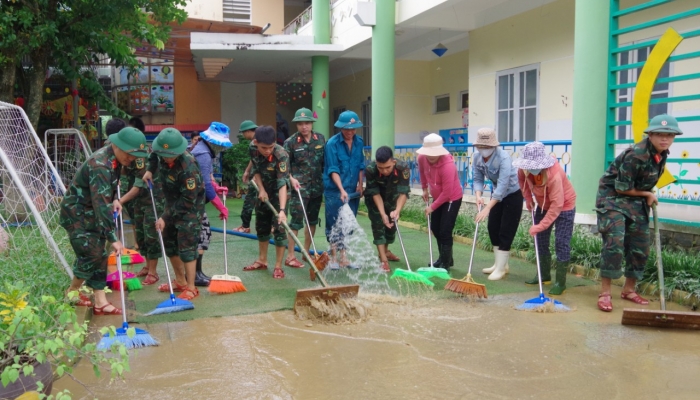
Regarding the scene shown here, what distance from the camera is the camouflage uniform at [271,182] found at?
6410 mm

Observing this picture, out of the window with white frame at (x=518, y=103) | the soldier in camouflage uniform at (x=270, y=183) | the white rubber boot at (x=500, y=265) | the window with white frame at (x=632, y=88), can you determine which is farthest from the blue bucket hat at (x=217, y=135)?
the window with white frame at (x=518, y=103)

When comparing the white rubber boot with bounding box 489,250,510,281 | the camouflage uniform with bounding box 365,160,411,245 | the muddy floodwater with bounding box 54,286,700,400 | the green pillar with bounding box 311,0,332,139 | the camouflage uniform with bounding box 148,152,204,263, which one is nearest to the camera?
the muddy floodwater with bounding box 54,286,700,400

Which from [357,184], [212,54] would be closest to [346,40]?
[212,54]

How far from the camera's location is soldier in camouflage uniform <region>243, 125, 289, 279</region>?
6.30m

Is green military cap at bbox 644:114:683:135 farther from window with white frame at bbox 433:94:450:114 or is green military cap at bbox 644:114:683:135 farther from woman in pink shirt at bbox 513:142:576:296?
window with white frame at bbox 433:94:450:114

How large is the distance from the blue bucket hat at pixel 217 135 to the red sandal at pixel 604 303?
155 inches

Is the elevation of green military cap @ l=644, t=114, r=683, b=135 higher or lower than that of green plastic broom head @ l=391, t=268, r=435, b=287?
higher

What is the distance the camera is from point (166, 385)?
3691 mm

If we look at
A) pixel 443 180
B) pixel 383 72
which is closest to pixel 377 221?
pixel 443 180

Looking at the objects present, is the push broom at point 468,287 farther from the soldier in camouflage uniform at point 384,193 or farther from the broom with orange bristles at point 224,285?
the broom with orange bristles at point 224,285

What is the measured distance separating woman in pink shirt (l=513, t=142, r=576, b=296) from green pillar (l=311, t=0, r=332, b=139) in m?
9.34

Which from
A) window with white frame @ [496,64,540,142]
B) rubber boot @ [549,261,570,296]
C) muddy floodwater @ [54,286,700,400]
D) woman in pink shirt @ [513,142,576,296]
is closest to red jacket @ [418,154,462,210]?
woman in pink shirt @ [513,142,576,296]

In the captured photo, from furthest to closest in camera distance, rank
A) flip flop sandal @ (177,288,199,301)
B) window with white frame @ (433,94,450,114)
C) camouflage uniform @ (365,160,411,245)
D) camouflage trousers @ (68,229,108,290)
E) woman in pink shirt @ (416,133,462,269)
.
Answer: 1. window with white frame @ (433,94,450,114)
2. camouflage uniform @ (365,160,411,245)
3. woman in pink shirt @ (416,133,462,269)
4. flip flop sandal @ (177,288,199,301)
5. camouflage trousers @ (68,229,108,290)

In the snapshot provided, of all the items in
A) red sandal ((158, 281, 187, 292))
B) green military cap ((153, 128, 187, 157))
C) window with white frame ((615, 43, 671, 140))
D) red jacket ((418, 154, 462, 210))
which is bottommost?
red sandal ((158, 281, 187, 292))
